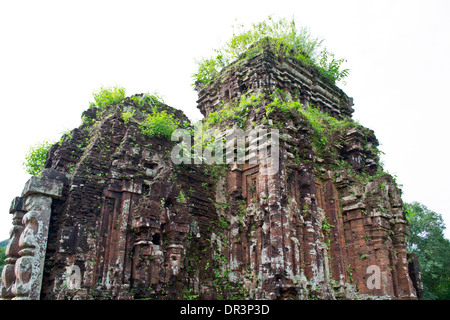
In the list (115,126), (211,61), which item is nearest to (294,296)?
(115,126)

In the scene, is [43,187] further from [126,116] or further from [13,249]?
[126,116]

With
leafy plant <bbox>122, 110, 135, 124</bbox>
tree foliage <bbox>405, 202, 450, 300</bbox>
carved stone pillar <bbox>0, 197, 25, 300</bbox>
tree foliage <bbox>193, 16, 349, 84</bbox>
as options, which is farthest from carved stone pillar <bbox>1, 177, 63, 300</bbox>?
tree foliage <bbox>405, 202, 450, 300</bbox>

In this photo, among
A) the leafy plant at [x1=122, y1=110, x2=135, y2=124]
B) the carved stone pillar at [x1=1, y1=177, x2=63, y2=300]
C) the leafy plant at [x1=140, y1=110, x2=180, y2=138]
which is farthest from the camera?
the leafy plant at [x1=140, y1=110, x2=180, y2=138]

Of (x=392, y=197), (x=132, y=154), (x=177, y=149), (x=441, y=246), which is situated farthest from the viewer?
(x=441, y=246)

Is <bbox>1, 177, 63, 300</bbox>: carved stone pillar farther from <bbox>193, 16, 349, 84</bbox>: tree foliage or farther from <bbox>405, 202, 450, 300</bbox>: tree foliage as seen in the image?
<bbox>405, 202, 450, 300</bbox>: tree foliage

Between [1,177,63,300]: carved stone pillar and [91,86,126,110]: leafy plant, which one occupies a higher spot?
[91,86,126,110]: leafy plant

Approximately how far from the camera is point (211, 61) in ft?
45.2

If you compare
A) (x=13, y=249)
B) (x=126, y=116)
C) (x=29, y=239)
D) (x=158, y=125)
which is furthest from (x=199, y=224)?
(x=13, y=249)

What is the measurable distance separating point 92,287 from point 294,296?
164 inches

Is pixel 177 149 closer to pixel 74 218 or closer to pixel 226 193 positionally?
pixel 226 193

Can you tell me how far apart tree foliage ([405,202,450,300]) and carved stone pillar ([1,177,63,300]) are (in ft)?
78.9

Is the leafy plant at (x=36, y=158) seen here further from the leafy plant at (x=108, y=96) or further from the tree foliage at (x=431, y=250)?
the tree foliage at (x=431, y=250)

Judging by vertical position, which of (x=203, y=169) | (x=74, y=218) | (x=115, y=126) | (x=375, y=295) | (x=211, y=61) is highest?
(x=211, y=61)

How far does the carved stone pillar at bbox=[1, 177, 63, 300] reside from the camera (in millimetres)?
6367
